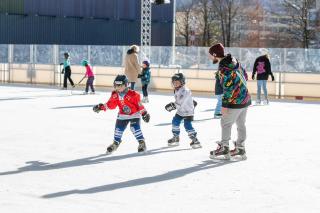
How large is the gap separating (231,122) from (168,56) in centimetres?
1690

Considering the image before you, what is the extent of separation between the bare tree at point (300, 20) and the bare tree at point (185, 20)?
402 inches

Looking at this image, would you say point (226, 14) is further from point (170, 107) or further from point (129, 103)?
point (129, 103)

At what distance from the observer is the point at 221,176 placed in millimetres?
7258

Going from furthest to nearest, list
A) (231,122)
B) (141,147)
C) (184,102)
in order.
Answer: (184,102) → (141,147) → (231,122)

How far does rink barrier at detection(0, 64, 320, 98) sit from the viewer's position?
21.7 meters

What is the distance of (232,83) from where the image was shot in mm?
8266

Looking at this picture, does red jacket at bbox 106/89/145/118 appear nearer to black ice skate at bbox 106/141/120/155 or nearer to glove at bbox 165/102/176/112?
black ice skate at bbox 106/141/120/155

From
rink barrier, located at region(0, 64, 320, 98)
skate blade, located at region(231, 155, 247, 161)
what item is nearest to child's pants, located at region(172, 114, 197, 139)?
skate blade, located at region(231, 155, 247, 161)

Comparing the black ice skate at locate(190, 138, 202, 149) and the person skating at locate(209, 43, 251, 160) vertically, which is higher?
the person skating at locate(209, 43, 251, 160)

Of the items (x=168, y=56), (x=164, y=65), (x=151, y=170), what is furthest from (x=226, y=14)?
(x=151, y=170)

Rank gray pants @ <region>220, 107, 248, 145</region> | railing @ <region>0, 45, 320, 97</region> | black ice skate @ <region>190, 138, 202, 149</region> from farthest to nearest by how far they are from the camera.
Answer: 1. railing @ <region>0, 45, 320, 97</region>
2. black ice skate @ <region>190, 138, 202, 149</region>
3. gray pants @ <region>220, 107, 248, 145</region>

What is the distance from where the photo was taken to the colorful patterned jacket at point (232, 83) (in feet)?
27.1

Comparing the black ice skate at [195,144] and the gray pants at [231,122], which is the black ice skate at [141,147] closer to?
the black ice skate at [195,144]

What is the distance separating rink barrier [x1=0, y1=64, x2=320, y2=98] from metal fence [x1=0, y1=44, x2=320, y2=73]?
0.23 metres
